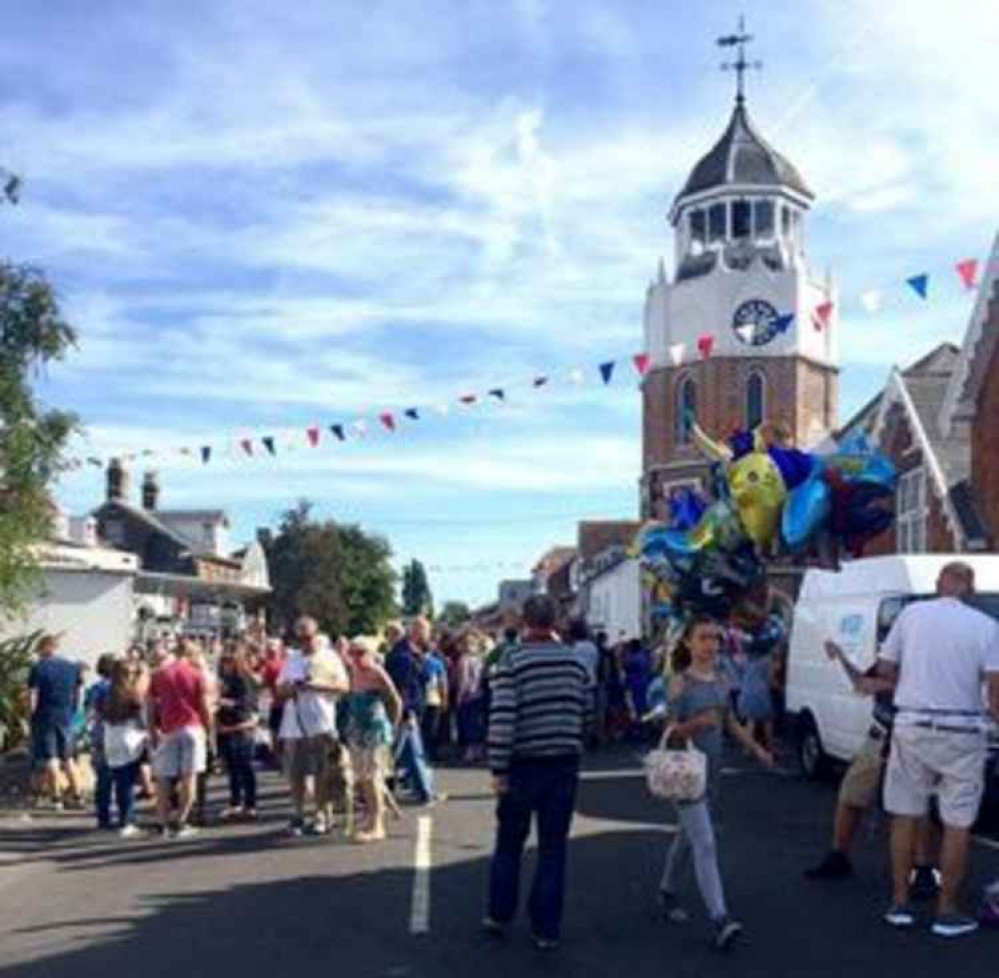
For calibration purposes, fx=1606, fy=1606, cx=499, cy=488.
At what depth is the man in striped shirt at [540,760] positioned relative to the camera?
831 cm

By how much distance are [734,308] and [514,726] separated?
52.5 m

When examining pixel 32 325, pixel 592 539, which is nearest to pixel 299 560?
pixel 592 539

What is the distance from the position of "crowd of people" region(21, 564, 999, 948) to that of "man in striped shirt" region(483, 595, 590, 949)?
0.03 feet

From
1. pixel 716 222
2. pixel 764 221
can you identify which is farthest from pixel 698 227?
pixel 764 221

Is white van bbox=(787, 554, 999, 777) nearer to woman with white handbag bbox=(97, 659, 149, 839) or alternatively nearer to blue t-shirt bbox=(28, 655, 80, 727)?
woman with white handbag bbox=(97, 659, 149, 839)

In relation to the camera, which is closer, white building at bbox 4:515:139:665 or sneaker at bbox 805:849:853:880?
sneaker at bbox 805:849:853:880

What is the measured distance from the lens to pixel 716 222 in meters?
63.2

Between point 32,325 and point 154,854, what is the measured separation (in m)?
6.34

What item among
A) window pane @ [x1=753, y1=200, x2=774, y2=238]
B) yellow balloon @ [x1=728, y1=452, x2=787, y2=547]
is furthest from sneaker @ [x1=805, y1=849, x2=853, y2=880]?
window pane @ [x1=753, y1=200, x2=774, y2=238]

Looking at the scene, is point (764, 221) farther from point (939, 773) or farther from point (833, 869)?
point (939, 773)

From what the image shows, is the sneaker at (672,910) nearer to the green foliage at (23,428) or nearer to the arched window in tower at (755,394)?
the green foliage at (23,428)

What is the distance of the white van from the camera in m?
14.5

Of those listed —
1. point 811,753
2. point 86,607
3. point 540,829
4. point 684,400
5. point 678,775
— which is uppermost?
point 684,400

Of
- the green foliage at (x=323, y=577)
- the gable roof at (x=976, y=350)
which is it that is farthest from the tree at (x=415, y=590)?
the gable roof at (x=976, y=350)
